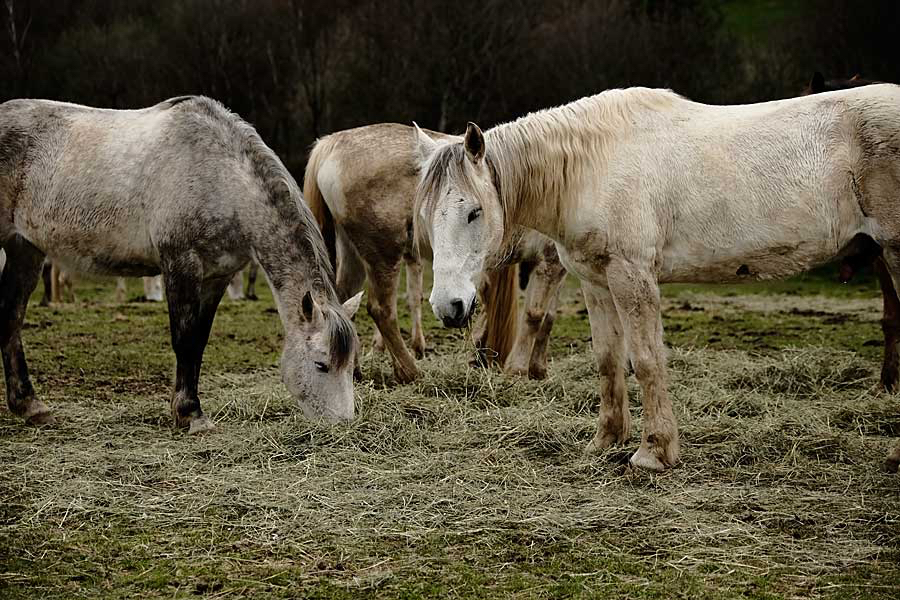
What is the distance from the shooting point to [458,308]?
4.40 metres

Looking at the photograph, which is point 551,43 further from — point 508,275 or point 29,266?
point 29,266

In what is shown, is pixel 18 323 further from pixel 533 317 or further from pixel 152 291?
pixel 152 291

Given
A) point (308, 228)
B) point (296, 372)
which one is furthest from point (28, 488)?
point (308, 228)

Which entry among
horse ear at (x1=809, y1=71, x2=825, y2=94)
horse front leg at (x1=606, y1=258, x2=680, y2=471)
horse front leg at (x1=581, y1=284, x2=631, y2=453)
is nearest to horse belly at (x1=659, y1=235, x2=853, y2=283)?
horse front leg at (x1=606, y1=258, x2=680, y2=471)

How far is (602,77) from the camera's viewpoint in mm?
21922

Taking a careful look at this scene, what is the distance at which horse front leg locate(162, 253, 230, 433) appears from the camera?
216 inches

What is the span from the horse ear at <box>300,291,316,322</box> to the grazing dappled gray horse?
0.01 metres

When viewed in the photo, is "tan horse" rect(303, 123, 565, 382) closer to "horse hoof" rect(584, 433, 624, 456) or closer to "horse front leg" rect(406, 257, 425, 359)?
"horse front leg" rect(406, 257, 425, 359)

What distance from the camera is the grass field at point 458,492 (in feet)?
11.1

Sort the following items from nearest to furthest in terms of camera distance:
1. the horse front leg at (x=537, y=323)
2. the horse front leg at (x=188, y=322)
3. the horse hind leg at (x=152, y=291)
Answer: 1. the horse front leg at (x=188, y=322)
2. the horse front leg at (x=537, y=323)
3. the horse hind leg at (x=152, y=291)

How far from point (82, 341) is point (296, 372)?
4.71 meters

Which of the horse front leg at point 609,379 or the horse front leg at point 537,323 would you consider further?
the horse front leg at point 537,323

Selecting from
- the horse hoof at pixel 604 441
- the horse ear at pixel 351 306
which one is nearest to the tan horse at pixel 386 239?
the horse ear at pixel 351 306

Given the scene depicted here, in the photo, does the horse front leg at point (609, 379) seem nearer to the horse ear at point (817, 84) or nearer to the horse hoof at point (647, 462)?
the horse hoof at point (647, 462)
